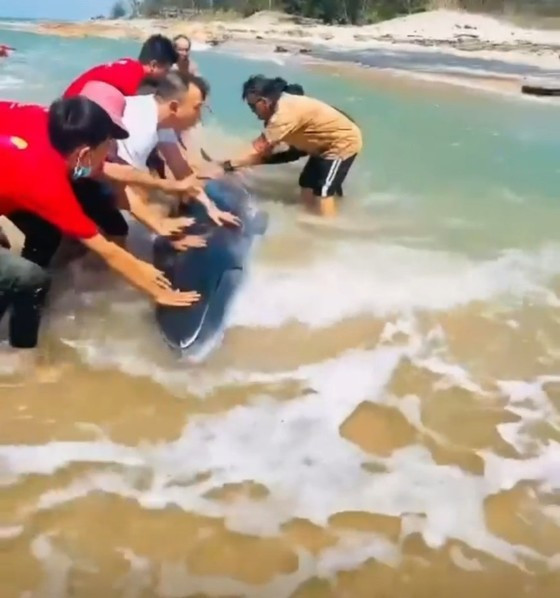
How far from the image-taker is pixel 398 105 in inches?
52.4

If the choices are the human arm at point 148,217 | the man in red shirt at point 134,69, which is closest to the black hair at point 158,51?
the man in red shirt at point 134,69

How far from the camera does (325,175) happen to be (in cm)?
109

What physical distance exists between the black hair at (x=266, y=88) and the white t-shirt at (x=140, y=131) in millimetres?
204

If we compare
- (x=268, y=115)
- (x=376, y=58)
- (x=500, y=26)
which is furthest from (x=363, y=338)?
(x=500, y=26)

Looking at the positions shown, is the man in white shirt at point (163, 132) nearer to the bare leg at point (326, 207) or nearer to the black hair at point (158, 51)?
the black hair at point (158, 51)

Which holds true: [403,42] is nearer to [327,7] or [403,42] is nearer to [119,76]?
[327,7]

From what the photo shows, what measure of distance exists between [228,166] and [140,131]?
159 mm

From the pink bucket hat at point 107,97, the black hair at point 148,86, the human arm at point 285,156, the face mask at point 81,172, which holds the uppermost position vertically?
the black hair at point 148,86

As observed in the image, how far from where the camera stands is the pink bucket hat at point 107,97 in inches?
34.5

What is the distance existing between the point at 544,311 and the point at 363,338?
203mm

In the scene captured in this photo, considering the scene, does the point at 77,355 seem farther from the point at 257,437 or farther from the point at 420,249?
the point at 420,249

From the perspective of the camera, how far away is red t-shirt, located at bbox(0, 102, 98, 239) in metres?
0.74

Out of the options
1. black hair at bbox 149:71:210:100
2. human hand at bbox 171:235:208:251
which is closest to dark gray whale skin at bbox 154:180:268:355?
human hand at bbox 171:235:208:251

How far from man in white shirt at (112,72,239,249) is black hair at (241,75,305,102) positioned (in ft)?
0.39
